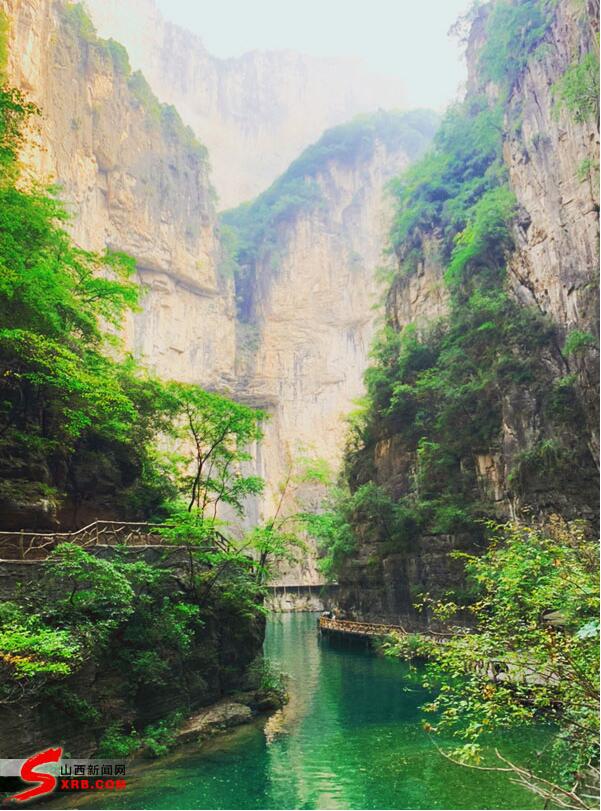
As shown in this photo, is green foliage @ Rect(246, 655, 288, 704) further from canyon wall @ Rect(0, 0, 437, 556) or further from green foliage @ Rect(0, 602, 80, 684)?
canyon wall @ Rect(0, 0, 437, 556)

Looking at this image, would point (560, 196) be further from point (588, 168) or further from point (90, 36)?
point (90, 36)

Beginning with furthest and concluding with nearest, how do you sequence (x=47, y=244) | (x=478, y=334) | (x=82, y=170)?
(x=82, y=170)
(x=478, y=334)
(x=47, y=244)

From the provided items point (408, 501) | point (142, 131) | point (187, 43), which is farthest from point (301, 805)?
point (187, 43)

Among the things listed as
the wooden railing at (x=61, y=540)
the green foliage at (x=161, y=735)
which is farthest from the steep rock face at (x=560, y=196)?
the green foliage at (x=161, y=735)

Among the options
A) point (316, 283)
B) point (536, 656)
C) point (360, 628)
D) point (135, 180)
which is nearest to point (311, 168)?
point (316, 283)

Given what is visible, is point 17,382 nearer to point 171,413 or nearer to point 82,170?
point 171,413

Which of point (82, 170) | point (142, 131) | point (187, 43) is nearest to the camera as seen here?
point (82, 170)
